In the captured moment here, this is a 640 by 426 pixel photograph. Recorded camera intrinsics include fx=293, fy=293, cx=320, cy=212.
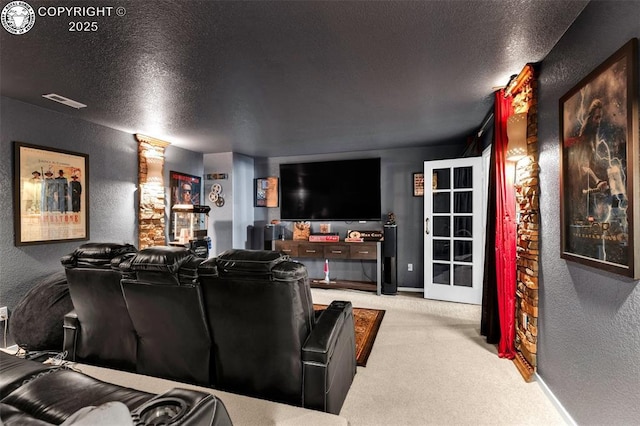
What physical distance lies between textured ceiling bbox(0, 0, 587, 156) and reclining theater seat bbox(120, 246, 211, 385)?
136 cm

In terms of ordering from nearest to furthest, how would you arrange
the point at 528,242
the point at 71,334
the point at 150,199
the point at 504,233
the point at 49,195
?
the point at 71,334, the point at 528,242, the point at 504,233, the point at 49,195, the point at 150,199

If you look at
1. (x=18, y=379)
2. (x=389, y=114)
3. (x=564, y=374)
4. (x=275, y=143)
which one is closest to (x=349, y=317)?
(x=564, y=374)

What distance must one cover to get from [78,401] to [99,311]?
135cm

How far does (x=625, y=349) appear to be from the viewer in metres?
1.31

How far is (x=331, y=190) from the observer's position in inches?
209

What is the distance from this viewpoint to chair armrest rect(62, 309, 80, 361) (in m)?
2.10

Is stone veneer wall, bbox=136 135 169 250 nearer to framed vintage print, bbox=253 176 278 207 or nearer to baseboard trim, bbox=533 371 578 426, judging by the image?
framed vintage print, bbox=253 176 278 207

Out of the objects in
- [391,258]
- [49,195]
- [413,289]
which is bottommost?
[413,289]

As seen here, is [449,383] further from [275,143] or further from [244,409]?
[275,143]

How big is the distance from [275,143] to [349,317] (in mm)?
3328

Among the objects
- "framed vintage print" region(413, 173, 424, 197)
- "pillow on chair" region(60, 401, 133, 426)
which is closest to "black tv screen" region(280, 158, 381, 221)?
"framed vintage print" region(413, 173, 424, 197)

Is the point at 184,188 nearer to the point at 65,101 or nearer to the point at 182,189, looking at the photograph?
the point at 182,189

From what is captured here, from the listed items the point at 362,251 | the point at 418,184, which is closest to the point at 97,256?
the point at 362,251

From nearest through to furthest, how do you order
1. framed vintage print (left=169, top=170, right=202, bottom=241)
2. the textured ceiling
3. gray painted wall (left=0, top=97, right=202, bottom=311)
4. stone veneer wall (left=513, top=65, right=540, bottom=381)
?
the textured ceiling → stone veneer wall (left=513, top=65, right=540, bottom=381) → gray painted wall (left=0, top=97, right=202, bottom=311) → framed vintage print (left=169, top=170, right=202, bottom=241)
